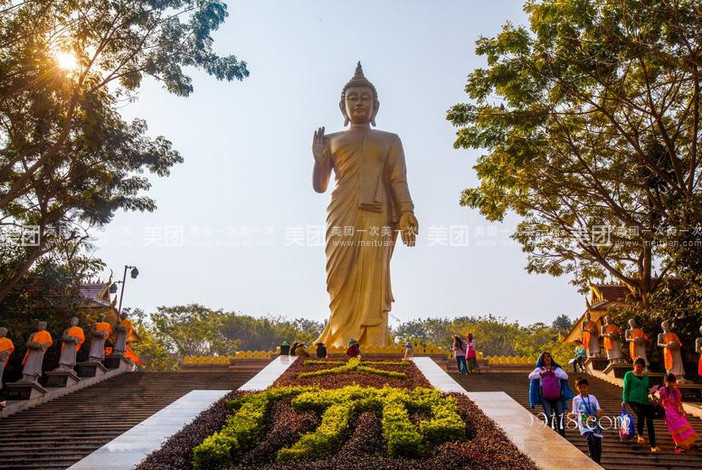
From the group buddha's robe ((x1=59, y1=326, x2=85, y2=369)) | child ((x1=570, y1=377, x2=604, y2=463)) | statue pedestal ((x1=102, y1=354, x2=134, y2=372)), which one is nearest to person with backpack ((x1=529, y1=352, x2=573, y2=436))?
child ((x1=570, y1=377, x2=604, y2=463))

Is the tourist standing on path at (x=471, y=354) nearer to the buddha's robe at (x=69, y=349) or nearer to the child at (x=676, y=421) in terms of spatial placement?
the child at (x=676, y=421)

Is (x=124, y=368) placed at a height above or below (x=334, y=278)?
below

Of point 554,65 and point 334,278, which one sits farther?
point 334,278

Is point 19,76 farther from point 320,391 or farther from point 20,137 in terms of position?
point 320,391

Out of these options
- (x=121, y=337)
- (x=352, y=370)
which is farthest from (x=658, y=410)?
(x=121, y=337)

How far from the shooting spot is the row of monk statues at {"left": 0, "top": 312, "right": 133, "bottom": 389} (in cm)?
952

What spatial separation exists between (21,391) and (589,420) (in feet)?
27.6

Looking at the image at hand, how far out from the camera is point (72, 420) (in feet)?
27.0

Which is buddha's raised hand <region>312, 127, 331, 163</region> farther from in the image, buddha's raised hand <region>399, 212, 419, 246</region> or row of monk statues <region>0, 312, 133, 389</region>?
row of monk statues <region>0, 312, 133, 389</region>

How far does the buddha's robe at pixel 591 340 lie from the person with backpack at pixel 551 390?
23.2ft

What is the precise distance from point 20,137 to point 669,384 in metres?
9.83

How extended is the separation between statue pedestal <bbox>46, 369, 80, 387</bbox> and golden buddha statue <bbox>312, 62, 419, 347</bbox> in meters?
5.95

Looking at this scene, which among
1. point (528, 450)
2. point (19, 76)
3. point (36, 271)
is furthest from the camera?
point (36, 271)

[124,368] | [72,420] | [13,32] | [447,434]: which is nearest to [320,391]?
[447,434]
